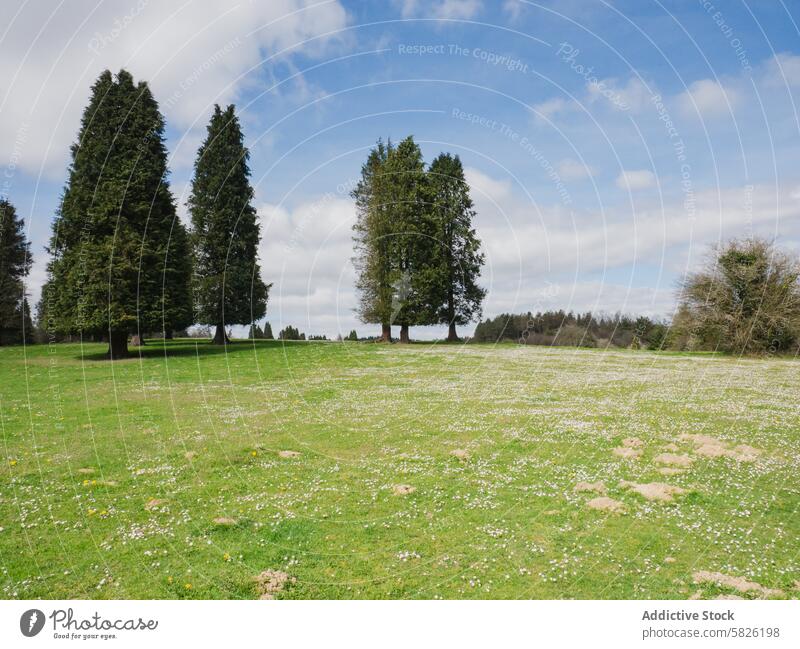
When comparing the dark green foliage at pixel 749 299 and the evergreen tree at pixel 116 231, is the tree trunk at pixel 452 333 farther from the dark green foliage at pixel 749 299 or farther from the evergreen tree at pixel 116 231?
the evergreen tree at pixel 116 231

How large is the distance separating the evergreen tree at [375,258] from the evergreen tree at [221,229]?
13234 mm

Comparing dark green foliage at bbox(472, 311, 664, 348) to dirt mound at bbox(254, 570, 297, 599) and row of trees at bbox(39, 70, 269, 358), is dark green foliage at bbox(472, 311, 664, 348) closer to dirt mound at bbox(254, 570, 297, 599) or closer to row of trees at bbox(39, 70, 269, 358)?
row of trees at bbox(39, 70, 269, 358)

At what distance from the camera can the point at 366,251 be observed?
2509 inches

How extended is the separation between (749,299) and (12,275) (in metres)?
92.6

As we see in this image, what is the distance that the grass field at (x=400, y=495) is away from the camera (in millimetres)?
8109

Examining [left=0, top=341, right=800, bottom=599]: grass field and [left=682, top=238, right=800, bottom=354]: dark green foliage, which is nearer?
[left=0, top=341, right=800, bottom=599]: grass field

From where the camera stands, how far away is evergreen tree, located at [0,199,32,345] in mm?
66250

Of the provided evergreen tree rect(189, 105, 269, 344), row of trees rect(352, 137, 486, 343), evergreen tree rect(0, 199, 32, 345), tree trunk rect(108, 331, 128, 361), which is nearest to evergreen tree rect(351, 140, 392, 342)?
row of trees rect(352, 137, 486, 343)

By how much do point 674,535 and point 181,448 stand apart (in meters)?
13.5

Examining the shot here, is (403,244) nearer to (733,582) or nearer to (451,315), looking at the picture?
(451,315)
